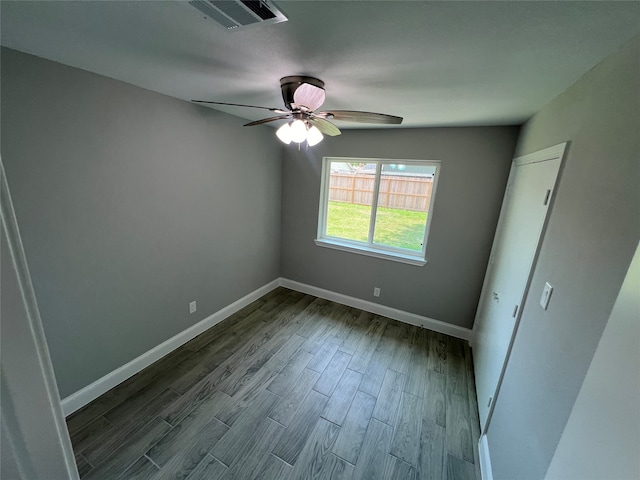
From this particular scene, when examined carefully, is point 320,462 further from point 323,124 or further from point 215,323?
point 323,124

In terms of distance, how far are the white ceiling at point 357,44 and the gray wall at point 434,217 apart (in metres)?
0.85

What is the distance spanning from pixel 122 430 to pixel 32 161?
1.79 metres

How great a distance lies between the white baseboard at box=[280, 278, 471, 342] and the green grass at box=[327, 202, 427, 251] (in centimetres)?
81

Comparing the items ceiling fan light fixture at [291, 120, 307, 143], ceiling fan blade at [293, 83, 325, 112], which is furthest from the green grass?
ceiling fan blade at [293, 83, 325, 112]

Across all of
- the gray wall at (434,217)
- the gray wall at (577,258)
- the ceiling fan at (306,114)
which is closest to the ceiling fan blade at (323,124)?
the ceiling fan at (306,114)

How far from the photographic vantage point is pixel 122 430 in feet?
5.71

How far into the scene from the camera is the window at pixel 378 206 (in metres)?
2.96

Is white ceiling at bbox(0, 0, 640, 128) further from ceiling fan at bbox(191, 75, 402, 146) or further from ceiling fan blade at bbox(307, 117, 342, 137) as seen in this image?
ceiling fan blade at bbox(307, 117, 342, 137)

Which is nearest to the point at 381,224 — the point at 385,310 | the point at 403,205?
the point at 403,205

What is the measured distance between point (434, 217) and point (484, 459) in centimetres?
204

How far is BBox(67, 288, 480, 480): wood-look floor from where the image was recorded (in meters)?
1.60

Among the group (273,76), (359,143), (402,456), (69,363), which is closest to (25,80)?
(273,76)

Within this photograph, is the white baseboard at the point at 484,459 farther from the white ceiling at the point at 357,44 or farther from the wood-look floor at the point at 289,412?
Answer: the white ceiling at the point at 357,44

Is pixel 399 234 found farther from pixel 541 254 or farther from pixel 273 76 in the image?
pixel 273 76
